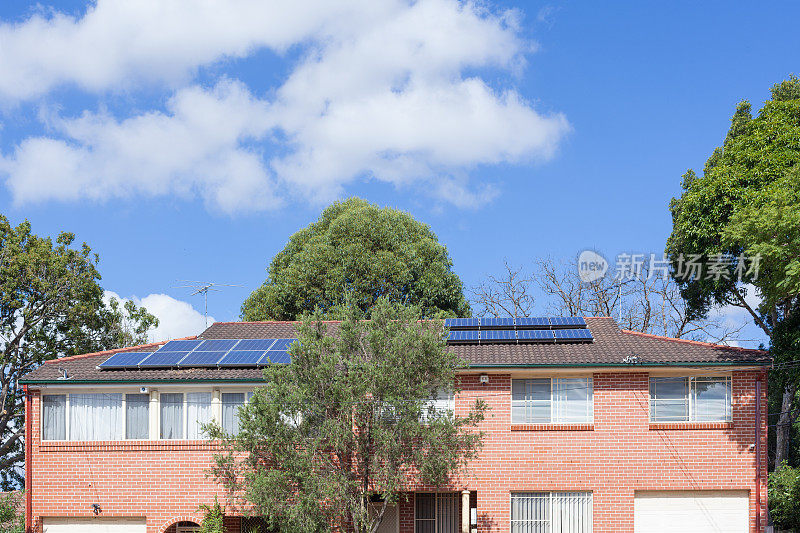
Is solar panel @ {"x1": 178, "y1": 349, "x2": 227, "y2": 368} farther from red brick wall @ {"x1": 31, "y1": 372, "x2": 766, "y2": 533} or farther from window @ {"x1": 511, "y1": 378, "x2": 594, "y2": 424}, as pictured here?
window @ {"x1": 511, "y1": 378, "x2": 594, "y2": 424}

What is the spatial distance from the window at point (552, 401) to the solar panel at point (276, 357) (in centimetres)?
621

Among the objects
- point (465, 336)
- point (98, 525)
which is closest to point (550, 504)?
point (465, 336)

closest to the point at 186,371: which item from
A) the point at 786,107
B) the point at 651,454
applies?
the point at 651,454

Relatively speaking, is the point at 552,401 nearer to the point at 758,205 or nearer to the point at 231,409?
the point at 758,205

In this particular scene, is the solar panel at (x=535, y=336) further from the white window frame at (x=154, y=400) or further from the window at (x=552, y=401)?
the white window frame at (x=154, y=400)

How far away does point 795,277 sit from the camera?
19.4 metres

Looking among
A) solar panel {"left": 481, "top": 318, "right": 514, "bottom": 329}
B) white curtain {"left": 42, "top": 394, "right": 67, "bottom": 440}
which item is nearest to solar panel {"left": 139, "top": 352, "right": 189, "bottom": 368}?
white curtain {"left": 42, "top": 394, "right": 67, "bottom": 440}

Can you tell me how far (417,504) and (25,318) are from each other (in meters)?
20.4

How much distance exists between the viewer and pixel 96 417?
21.6 m

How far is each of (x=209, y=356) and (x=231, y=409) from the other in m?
1.80

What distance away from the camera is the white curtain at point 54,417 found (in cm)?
2159

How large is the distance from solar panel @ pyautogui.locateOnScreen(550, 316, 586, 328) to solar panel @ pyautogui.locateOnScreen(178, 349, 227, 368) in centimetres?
1006

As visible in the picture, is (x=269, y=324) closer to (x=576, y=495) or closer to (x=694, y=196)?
(x=576, y=495)

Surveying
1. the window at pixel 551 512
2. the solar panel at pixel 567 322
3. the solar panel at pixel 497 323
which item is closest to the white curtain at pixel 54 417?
the solar panel at pixel 497 323
